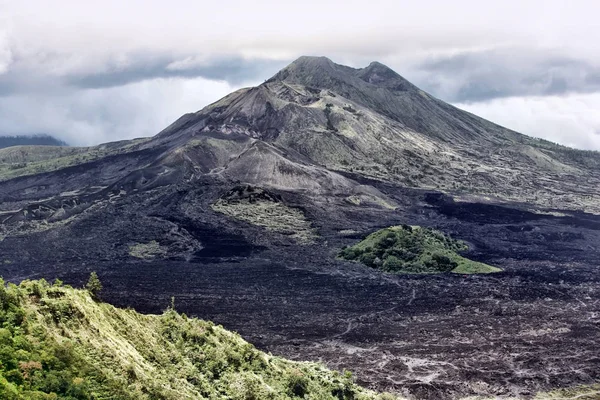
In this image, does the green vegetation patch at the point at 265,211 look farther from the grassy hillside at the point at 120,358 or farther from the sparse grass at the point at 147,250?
the grassy hillside at the point at 120,358

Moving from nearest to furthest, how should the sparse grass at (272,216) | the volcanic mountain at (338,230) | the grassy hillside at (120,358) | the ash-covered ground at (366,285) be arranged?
the grassy hillside at (120,358)
the ash-covered ground at (366,285)
the volcanic mountain at (338,230)
the sparse grass at (272,216)

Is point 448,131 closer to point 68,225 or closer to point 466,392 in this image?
point 68,225

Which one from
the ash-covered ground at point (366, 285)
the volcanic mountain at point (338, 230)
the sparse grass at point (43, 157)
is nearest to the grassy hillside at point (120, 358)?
the volcanic mountain at point (338, 230)

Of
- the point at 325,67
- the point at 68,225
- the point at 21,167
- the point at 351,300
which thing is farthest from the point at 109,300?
the point at 325,67

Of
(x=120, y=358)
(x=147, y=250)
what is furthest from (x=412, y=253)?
(x=120, y=358)

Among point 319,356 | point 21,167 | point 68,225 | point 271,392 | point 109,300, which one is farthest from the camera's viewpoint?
point 21,167

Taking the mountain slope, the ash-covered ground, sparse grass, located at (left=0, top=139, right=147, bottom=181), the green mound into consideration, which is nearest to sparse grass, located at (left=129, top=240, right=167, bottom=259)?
the ash-covered ground
